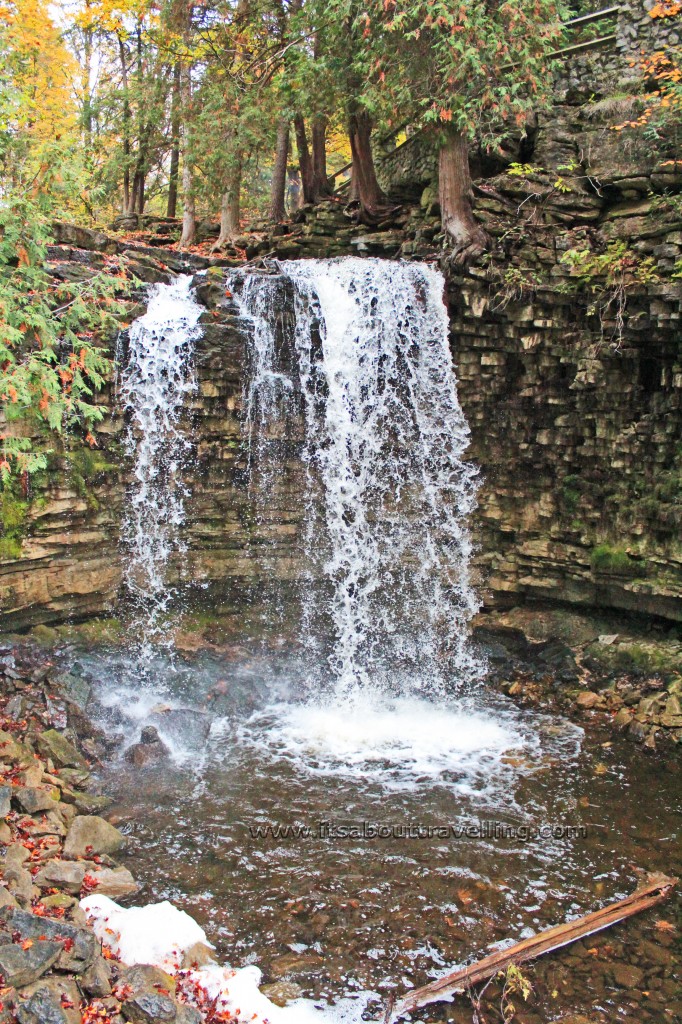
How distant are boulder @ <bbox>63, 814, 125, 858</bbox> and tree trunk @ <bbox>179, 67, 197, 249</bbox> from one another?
42.5 ft

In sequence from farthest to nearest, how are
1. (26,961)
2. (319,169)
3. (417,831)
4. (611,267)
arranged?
(319,169) → (611,267) → (417,831) → (26,961)

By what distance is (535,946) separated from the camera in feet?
19.4

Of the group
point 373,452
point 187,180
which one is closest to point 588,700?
point 373,452

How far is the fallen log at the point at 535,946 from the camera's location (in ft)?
17.7

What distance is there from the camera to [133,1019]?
4.66 m

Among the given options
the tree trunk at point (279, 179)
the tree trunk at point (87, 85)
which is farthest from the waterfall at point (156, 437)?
the tree trunk at point (87, 85)

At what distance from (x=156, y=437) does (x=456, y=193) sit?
20.2 feet

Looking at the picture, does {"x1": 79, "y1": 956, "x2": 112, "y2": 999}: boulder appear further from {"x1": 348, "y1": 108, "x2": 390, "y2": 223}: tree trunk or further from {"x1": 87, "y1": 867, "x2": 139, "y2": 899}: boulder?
{"x1": 348, "y1": 108, "x2": 390, "y2": 223}: tree trunk

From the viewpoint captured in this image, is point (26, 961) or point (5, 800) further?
point (5, 800)

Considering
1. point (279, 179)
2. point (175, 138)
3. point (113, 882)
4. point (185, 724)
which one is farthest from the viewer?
point (175, 138)

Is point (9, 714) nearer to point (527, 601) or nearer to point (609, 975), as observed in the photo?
point (609, 975)

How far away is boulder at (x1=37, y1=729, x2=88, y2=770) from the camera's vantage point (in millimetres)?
8312

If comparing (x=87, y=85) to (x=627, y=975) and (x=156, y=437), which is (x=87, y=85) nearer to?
(x=156, y=437)

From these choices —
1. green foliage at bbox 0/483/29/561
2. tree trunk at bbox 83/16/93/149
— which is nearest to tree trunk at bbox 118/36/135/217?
tree trunk at bbox 83/16/93/149
